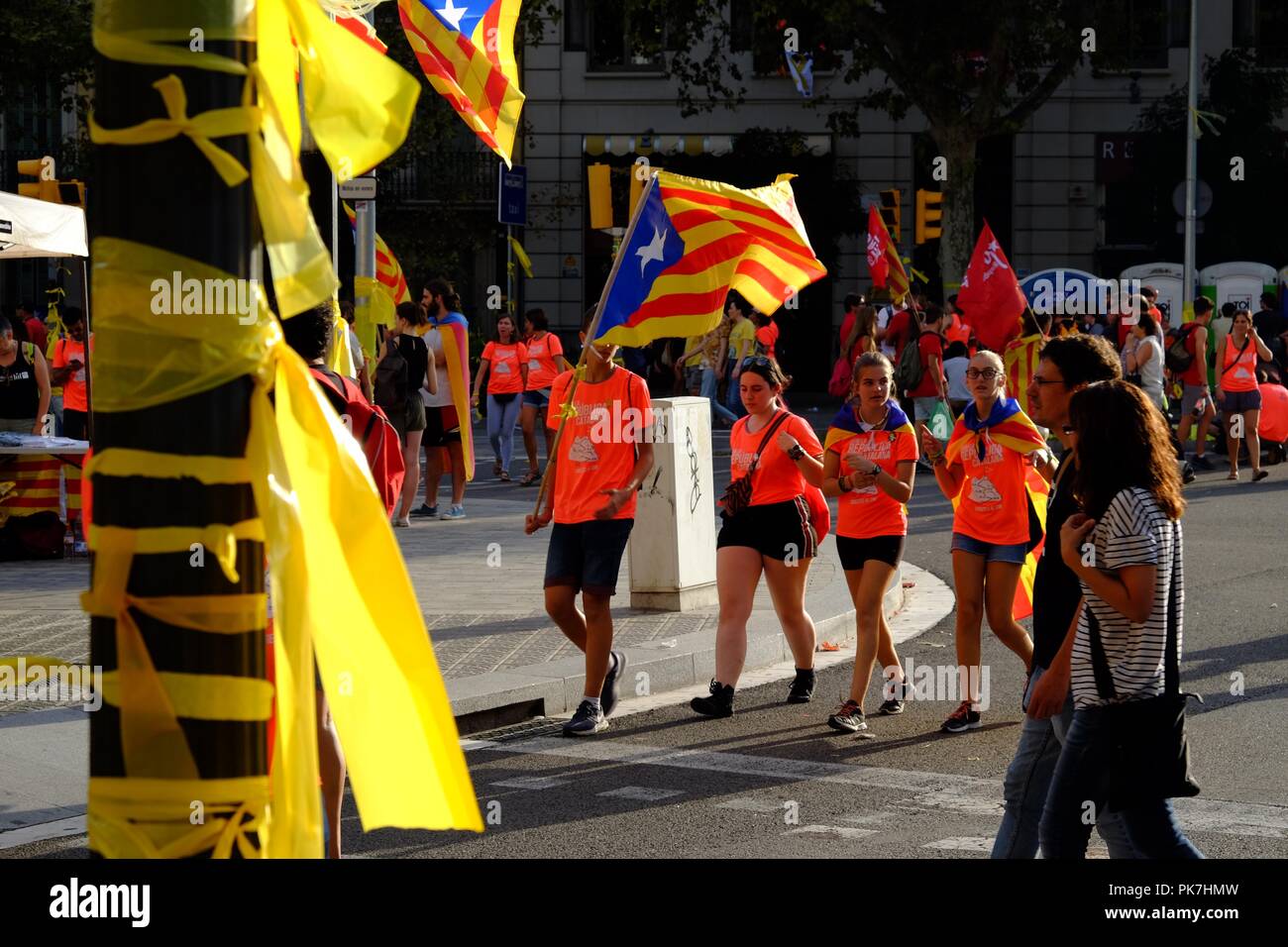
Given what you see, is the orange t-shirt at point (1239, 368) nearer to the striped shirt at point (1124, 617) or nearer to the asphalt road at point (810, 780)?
the asphalt road at point (810, 780)

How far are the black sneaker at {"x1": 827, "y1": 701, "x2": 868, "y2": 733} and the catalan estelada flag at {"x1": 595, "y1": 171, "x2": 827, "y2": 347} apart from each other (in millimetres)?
1843

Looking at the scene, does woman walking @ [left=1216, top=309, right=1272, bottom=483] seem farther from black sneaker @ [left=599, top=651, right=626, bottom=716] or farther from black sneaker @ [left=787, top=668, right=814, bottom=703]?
black sneaker @ [left=599, top=651, right=626, bottom=716]

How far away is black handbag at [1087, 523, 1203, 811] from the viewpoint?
4398mm

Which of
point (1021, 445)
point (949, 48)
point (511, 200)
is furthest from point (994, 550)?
point (949, 48)

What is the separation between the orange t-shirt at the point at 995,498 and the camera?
7.93m

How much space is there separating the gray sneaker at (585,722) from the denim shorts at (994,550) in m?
1.81

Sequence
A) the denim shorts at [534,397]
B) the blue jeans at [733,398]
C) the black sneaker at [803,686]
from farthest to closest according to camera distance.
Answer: the blue jeans at [733,398] < the denim shorts at [534,397] < the black sneaker at [803,686]

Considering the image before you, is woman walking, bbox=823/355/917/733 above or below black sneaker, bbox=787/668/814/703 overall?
above

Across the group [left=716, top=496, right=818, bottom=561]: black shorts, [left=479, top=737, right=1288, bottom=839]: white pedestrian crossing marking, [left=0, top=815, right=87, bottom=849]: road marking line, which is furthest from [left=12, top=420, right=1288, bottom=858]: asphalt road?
[left=716, top=496, right=818, bottom=561]: black shorts

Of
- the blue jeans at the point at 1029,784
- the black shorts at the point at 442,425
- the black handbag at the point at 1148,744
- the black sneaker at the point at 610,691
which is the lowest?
the black sneaker at the point at 610,691

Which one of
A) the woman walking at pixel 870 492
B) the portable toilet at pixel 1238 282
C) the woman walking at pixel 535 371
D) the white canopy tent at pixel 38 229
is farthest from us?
the portable toilet at pixel 1238 282

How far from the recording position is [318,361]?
5.08m

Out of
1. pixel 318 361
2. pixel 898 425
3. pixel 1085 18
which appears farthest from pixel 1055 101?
pixel 318 361

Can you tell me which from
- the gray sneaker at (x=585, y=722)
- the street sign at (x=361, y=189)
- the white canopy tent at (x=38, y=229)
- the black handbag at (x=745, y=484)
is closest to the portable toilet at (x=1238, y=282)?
the street sign at (x=361, y=189)
